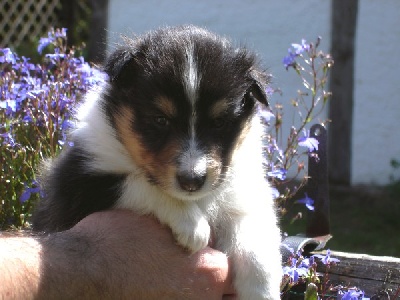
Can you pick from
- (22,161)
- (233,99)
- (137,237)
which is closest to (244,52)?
(233,99)

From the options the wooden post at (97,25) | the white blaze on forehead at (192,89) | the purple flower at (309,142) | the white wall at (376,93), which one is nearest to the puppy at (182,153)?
the white blaze on forehead at (192,89)

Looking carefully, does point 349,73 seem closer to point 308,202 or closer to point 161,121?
point 308,202

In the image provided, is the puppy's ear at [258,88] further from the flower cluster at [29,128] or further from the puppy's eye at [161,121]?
the flower cluster at [29,128]

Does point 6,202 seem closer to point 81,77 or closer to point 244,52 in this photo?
point 81,77

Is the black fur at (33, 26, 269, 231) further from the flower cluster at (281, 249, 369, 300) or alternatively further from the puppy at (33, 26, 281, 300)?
the flower cluster at (281, 249, 369, 300)

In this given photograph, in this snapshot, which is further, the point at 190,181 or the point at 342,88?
the point at 342,88

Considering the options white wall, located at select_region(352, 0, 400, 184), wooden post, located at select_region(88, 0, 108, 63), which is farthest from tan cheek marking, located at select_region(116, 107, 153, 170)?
wooden post, located at select_region(88, 0, 108, 63)

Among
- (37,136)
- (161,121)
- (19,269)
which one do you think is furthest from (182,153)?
(37,136)
